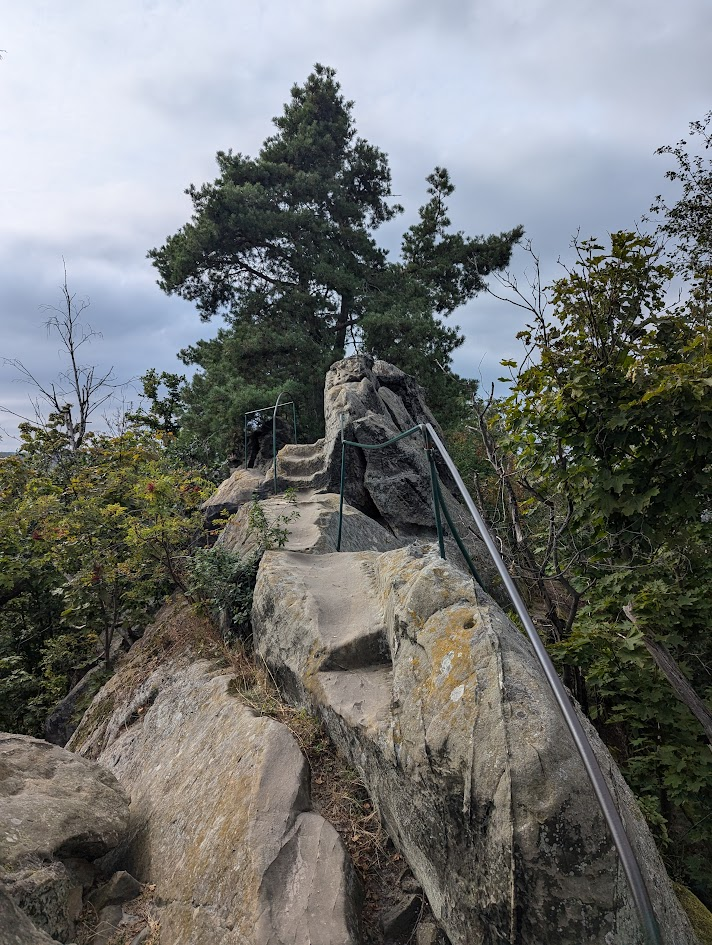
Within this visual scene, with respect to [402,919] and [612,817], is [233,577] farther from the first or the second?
[612,817]

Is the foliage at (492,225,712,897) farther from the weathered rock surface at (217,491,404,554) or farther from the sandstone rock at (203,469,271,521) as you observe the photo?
the sandstone rock at (203,469,271,521)

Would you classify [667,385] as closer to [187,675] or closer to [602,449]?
[602,449]

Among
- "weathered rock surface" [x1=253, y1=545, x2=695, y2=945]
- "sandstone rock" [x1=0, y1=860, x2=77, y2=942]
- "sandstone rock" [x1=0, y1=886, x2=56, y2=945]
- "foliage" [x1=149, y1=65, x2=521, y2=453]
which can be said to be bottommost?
"sandstone rock" [x1=0, y1=860, x2=77, y2=942]

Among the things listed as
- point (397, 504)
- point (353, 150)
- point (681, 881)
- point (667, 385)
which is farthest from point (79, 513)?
point (353, 150)

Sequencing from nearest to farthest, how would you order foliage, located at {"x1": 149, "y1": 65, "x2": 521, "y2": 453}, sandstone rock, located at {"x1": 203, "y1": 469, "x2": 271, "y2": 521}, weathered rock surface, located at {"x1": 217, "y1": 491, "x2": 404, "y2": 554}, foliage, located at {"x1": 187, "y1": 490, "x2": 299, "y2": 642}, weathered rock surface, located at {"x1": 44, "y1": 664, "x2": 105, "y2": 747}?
1. foliage, located at {"x1": 187, "y1": 490, "x2": 299, "y2": 642}
2. weathered rock surface, located at {"x1": 217, "y1": 491, "x2": 404, "y2": 554}
3. weathered rock surface, located at {"x1": 44, "y1": 664, "x2": 105, "y2": 747}
4. sandstone rock, located at {"x1": 203, "y1": 469, "x2": 271, "y2": 521}
5. foliage, located at {"x1": 149, "y1": 65, "x2": 521, "y2": 453}

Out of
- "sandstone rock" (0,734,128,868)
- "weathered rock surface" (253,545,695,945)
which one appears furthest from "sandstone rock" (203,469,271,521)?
"weathered rock surface" (253,545,695,945)

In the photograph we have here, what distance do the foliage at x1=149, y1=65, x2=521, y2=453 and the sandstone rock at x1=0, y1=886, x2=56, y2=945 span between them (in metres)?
10.5

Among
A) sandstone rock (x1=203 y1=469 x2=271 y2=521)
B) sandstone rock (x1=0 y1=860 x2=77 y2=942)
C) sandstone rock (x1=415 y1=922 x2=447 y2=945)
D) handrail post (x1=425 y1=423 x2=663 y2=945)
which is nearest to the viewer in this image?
handrail post (x1=425 y1=423 x2=663 y2=945)

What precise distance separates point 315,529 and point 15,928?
443cm

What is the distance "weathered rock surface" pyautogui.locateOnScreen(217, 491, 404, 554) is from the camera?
246 inches

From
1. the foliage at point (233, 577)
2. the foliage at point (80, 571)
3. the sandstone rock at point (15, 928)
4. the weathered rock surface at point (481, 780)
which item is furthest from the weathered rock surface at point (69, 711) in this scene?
the sandstone rock at point (15, 928)

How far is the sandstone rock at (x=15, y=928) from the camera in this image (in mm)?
2264

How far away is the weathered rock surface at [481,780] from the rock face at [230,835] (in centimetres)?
40

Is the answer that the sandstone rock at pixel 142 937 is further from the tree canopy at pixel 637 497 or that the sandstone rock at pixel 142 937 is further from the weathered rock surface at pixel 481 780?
A: the tree canopy at pixel 637 497
